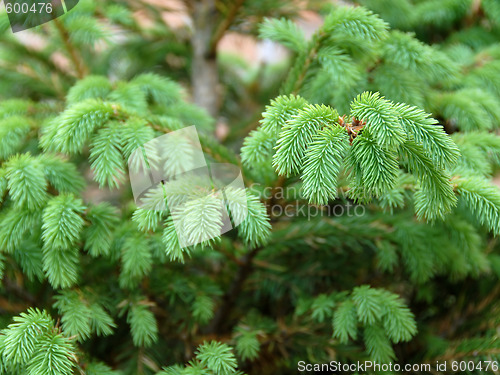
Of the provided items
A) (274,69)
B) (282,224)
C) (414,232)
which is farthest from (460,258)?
(274,69)

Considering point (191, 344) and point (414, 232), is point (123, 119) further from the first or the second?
point (414, 232)

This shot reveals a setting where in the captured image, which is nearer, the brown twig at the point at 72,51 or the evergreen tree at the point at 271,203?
the evergreen tree at the point at 271,203

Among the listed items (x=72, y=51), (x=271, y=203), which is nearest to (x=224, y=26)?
(x=72, y=51)

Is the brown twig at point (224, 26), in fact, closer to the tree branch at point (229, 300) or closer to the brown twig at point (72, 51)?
the brown twig at point (72, 51)

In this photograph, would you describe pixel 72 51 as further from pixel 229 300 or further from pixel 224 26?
pixel 229 300

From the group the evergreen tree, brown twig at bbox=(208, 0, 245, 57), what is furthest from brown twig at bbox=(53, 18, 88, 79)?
brown twig at bbox=(208, 0, 245, 57)

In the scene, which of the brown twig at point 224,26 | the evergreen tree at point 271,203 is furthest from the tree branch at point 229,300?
the brown twig at point 224,26

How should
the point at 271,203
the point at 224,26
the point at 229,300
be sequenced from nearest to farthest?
1. the point at 271,203
2. the point at 229,300
3. the point at 224,26

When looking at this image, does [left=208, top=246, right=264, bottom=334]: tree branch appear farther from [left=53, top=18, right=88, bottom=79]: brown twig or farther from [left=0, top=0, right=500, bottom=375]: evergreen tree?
[left=53, top=18, right=88, bottom=79]: brown twig
